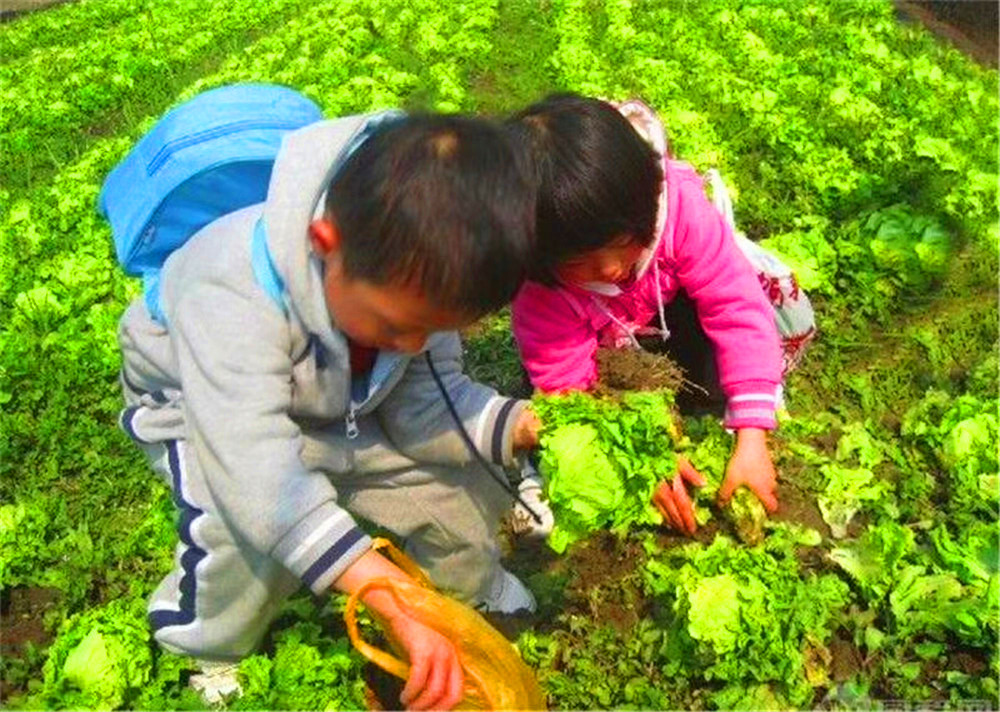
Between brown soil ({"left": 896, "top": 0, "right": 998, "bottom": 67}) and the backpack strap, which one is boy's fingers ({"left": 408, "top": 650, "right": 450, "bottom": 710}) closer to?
the backpack strap

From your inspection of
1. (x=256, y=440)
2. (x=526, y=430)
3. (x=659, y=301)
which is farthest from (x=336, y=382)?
(x=659, y=301)

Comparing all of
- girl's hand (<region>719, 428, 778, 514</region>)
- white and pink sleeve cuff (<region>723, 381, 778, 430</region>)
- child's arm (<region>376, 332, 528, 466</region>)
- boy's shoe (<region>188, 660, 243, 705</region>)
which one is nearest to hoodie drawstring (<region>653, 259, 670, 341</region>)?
white and pink sleeve cuff (<region>723, 381, 778, 430</region>)

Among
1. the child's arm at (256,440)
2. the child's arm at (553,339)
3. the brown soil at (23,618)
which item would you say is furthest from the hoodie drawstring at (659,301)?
the brown soil at (23,618)

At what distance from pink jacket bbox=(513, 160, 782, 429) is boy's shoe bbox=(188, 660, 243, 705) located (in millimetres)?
1304

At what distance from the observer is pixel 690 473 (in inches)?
128

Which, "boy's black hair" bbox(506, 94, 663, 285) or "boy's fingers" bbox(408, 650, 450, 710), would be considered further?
"boy's black hair" bbox(506, 94, 663, 285)

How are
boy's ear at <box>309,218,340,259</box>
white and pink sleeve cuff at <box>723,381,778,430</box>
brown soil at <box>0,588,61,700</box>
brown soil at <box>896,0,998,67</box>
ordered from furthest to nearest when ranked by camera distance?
brown soil at <box>896,0,998,67</box> < brown soil at <box>0,588,61,700</box> < white and pink sleeve cuff at <box>723,381,778,430</box> < boy's ear at <box>309,218,340,259</box>

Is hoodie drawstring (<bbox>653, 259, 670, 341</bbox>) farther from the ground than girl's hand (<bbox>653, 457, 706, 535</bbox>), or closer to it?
farther from the ground

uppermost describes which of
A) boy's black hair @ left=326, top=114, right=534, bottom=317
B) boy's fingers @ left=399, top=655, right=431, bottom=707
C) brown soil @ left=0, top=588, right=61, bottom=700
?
boy's black hair @ left=326, top=114, right=534, bottom=317

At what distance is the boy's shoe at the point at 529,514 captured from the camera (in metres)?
3.56

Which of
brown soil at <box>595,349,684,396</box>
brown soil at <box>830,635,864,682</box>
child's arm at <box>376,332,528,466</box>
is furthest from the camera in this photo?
brown soil at <box>595,349,684,396</box>

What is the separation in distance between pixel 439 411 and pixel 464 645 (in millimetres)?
762

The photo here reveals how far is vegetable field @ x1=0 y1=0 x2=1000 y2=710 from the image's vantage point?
9.15 feet

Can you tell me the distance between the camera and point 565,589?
11.1 feet
